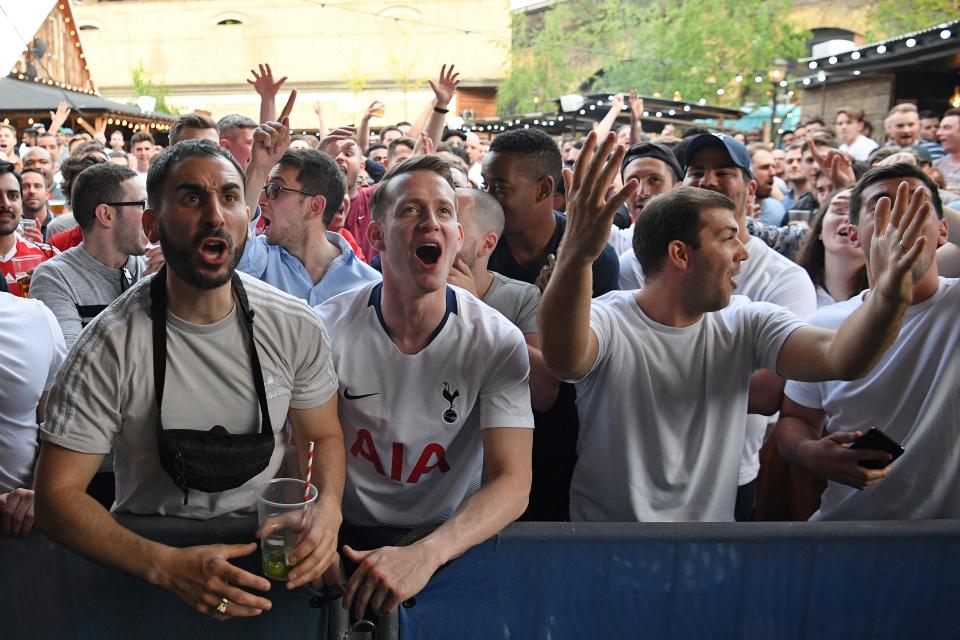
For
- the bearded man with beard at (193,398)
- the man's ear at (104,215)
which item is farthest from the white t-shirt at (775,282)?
the man's ear at (104,215)

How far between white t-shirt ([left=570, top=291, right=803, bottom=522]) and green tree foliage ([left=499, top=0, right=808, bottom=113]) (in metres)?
25.6

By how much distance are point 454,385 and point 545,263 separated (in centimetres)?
143

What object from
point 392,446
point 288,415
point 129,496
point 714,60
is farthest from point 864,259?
point 714,60

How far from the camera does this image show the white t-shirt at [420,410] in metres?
2.55

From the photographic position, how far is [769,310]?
2.76 m

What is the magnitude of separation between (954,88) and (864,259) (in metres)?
15.5

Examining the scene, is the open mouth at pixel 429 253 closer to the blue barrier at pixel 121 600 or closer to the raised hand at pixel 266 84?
the blue barrier at pixel 121 600

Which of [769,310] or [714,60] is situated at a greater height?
[714,60]

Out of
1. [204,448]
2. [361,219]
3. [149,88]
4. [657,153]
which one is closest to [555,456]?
[204,448]

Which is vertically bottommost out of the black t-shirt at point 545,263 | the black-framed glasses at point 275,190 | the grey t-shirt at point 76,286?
the grey t-shirt at point 76,286

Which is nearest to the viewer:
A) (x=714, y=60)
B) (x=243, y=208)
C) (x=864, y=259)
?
(x=243, y=208)

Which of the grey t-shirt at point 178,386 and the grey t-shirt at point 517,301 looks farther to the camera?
the grey t-shirt at point 517,301

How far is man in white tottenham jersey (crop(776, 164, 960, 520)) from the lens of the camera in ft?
8.57

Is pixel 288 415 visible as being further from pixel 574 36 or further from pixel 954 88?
pixel 574 36
